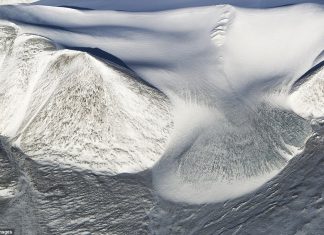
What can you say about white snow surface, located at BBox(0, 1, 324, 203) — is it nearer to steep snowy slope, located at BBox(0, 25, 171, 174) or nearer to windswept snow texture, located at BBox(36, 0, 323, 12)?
Answer: windswept snow texture, located at BBox(36, 0, 323, 12)

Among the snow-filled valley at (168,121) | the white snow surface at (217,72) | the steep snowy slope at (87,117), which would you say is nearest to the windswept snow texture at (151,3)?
the white snow surface at (217,72)

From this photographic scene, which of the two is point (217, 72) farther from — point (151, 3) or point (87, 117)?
point (151, 3)

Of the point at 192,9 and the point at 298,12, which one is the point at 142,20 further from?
the point at 298,12

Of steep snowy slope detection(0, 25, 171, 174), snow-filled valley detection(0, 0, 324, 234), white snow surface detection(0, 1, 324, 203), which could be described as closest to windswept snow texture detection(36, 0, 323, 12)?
white snow surface detection(0, 1, 324, 203)

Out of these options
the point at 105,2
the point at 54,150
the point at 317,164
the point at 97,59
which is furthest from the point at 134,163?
the point at 105,2

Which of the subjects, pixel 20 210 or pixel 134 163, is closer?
pixel 20 210

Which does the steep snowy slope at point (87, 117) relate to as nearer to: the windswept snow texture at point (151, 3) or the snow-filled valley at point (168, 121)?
the snow-filled valley at point (168, 121)

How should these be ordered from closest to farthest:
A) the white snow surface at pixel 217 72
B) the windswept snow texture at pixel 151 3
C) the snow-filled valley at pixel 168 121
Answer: the snow-filled valley at pixel 168 121 < the white snow surface at pixel 217 72 < the windswept snow texture at pixel 151 3
